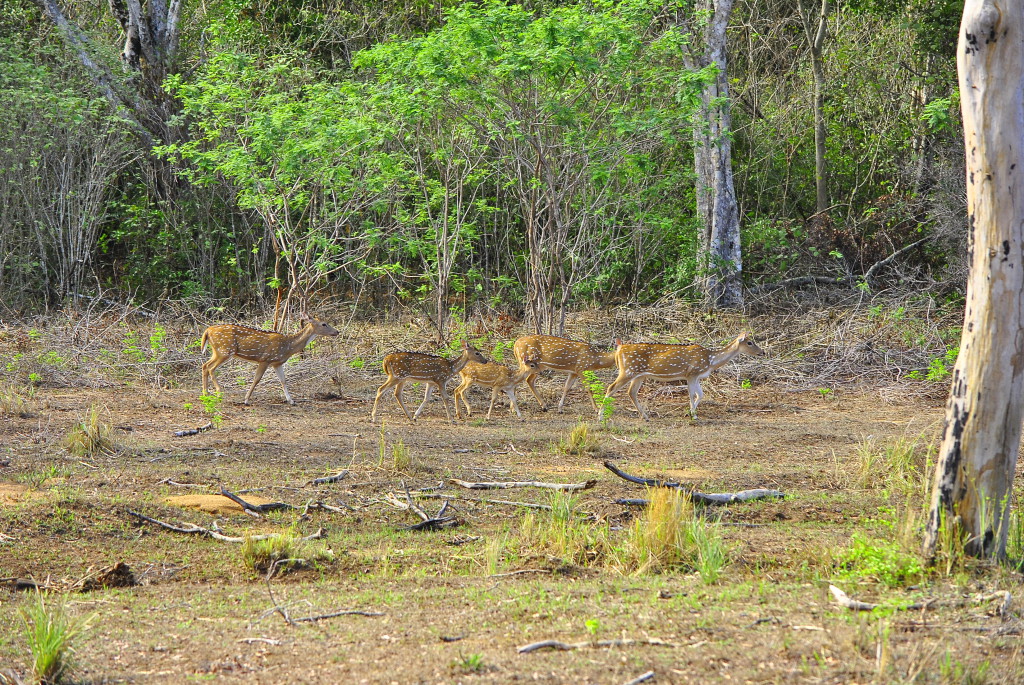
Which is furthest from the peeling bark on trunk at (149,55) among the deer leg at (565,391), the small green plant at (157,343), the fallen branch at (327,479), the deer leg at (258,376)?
the fallen branch at (327,479)

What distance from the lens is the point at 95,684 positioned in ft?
16.4

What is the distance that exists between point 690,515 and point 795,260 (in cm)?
1322

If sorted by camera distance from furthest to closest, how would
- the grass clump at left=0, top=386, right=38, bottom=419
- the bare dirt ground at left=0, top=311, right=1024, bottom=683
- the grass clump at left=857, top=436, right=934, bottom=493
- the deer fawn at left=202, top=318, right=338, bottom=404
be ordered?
the deer fawn at left=202, top=318, right=338, bottom=404, the grass clump at left=0, top=386, right=38, bottom=419, the grass clump at left=857, top=436, right=934, bottom=493, the bare dirt ground at left=0, top=311, right=1024, bottom=683

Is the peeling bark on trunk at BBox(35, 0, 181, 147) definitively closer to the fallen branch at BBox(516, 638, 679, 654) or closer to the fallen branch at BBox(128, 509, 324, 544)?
the fallen branch at BBox(128, 509, 324, 544)

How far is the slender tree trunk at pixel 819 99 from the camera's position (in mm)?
20188

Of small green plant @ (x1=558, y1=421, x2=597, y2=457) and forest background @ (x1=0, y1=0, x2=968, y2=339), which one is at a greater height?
forest background @ (x1=0, y1=0, x2=968, y2=339)

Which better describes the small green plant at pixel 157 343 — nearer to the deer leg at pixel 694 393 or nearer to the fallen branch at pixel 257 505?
the deer leg at pixel 694 393

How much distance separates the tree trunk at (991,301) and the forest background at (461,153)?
7.83 meters

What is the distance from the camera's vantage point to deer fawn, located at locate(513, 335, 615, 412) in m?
14.4

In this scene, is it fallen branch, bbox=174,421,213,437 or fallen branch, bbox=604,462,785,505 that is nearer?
fallen branch, bbox=604,462,785,505

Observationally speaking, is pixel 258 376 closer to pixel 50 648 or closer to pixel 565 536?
pixel 565 536

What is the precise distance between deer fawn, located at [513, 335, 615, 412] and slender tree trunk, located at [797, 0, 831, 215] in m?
8.32

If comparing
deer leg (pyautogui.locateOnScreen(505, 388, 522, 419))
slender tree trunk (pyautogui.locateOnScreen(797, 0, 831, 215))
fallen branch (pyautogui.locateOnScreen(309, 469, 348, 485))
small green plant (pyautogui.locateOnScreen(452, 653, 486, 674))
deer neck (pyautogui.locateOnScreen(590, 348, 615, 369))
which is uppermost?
slender tree trunk (pyautogui.locateOnScreen(797, 0, 831, 215))

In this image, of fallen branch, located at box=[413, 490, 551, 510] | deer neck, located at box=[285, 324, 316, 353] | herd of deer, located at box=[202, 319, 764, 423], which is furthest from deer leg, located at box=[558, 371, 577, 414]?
fallen branch, located at box=[413, 490, 551, 510]
